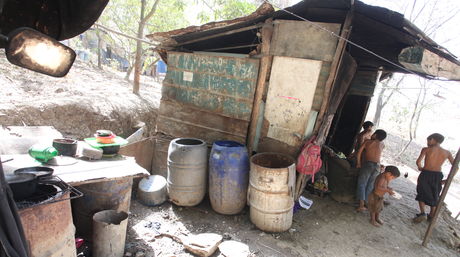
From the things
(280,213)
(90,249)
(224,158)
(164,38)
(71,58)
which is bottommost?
(90,249)

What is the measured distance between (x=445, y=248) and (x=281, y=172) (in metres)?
3.82

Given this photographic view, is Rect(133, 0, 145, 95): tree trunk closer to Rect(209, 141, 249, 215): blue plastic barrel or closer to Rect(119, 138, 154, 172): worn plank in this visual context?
Rect(119, 138, 154, 172): worn plank

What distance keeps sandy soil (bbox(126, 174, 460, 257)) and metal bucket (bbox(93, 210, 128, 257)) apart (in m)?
0.34

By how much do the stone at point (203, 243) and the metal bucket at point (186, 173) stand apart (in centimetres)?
89

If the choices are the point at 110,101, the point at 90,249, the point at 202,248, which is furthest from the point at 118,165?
the point at 110,101

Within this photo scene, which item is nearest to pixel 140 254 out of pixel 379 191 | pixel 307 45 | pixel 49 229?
pixel 49 229

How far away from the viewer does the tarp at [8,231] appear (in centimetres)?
156

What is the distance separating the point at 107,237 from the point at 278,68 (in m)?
3.74

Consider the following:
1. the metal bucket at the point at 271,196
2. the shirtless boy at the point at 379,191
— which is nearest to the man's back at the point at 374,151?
the shirtless boy at the point at 379,191

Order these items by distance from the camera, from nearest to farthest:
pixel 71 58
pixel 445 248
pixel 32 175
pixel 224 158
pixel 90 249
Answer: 1. pixel 71 58
2. pixel 32 175
3. pixel 90 249
4. pixel 224 158
5. pixel 445 248

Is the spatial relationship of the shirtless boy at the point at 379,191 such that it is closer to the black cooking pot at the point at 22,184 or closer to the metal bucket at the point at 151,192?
the metal bucket at the point at 151,192

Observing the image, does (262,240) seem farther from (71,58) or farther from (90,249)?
(71,58)

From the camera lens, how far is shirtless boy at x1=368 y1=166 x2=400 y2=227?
16.3 feet

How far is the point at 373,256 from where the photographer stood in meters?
4.16
